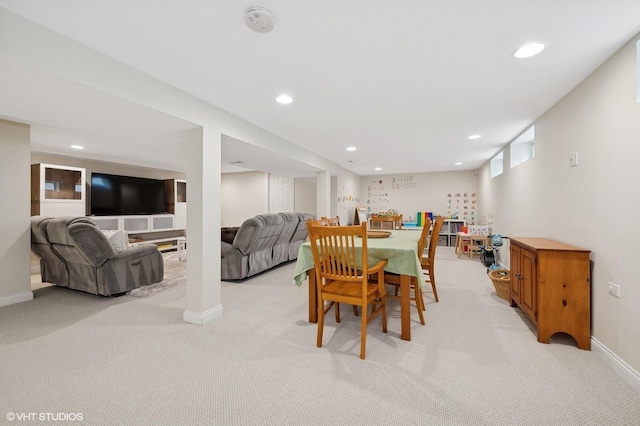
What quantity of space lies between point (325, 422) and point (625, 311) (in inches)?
80.4

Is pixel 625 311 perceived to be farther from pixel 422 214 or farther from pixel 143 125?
pixel 422 214

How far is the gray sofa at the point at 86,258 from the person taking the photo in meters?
3.05

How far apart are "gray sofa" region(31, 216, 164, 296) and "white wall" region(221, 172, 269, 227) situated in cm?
428

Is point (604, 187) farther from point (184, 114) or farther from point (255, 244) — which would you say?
point (255, 244)

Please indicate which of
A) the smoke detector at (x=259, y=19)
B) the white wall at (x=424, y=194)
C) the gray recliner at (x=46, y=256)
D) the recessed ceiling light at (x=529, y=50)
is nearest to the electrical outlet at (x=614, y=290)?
the recessed ceiling light at (x=529, y=50)

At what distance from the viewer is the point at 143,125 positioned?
8.41 feet

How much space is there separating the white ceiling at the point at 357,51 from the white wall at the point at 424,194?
15.3ft

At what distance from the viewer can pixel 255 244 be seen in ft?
13.3

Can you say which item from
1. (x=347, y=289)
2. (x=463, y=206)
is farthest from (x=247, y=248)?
(x=463, y=206)

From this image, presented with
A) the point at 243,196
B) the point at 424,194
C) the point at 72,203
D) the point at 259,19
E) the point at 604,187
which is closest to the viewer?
the point at 259,19

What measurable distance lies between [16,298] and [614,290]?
18.9 ft

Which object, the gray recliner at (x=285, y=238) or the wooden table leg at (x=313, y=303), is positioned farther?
the gray recliner at (x=285, y=238)

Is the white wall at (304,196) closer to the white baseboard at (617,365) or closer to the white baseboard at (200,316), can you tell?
the white baseboard at (200,316)

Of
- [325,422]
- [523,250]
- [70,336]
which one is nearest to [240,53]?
[325,422]
